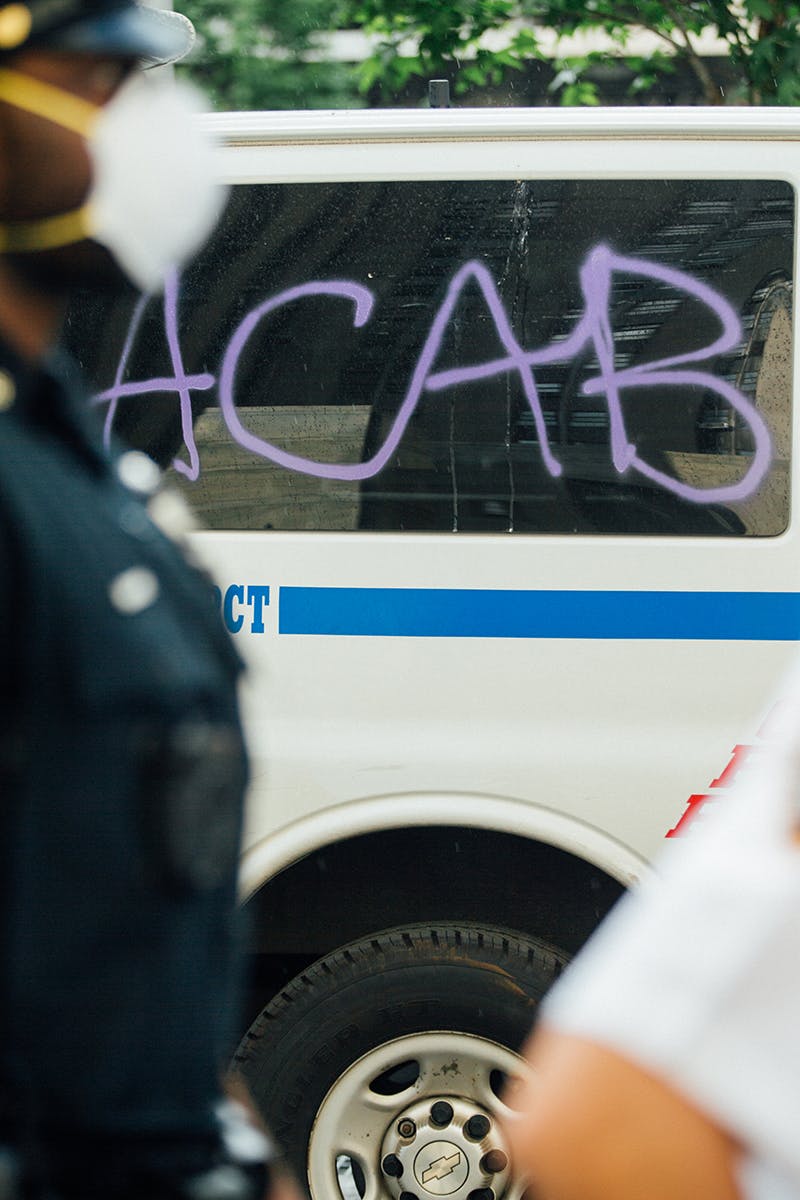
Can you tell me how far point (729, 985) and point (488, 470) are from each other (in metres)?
2.16

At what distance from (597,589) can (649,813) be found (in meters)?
0.44

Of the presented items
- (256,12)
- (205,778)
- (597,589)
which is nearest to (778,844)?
(205,778)

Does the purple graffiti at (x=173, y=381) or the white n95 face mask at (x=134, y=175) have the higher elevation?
the purple graffiti at (x=173, y=381)

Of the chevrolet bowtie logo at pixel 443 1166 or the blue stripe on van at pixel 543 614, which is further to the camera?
the chevrolet bowtie logo at pixel 443 1166

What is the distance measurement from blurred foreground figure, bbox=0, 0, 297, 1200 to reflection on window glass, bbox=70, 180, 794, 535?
1.74 m

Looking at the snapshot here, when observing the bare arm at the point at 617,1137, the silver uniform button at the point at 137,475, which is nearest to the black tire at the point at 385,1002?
the silver uniform button at the point at 137,475

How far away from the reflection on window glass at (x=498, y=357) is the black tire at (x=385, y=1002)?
82 centimetres

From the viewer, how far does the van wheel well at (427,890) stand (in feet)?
10.2

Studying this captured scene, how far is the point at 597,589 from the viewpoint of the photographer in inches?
116

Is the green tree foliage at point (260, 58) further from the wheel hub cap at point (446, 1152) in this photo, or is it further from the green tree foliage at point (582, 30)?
the wheel hub cap at point (446, 1152)

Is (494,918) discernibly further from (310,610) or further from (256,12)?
(256,12)

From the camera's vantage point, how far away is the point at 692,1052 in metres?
0.88

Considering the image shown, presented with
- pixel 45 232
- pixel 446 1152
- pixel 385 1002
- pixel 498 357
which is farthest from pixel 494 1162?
pixel 45 232

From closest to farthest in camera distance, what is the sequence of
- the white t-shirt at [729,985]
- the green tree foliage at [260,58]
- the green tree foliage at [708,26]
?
the white t-shirt at [729,985]
the green tree foliage at [708,26]
the green tree foliage at [260,58]
